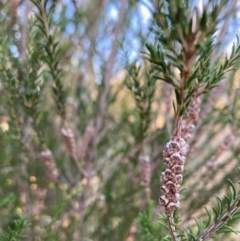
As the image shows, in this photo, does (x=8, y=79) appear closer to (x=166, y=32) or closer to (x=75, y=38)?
(x=166, y=32)

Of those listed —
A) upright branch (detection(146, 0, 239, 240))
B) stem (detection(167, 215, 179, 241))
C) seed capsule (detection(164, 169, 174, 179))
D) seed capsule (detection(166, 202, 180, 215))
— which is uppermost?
upright branch (detection(146, 0, 239, 240))

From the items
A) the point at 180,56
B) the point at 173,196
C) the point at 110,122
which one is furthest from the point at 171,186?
the point at 110,122

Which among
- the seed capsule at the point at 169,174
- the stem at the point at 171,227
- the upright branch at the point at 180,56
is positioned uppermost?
the upright branch at the point at 180,56

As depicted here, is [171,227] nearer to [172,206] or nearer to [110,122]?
[172,206]

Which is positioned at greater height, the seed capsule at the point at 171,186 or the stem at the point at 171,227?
the seed capsule at the point at 171,186

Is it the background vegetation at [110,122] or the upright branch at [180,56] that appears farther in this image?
the background vegetation at [110,122]

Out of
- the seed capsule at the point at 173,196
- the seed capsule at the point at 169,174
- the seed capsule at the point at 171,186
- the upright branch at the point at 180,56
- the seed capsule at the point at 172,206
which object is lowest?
the seed capsule at the point at 172,206

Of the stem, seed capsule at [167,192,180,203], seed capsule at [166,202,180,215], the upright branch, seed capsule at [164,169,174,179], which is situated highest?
the upright branch

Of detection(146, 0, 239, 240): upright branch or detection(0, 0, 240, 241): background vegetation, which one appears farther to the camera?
detection(0, 0, 240, 241): background vegetation

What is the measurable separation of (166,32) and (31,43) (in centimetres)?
36

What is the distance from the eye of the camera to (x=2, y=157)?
0.78m

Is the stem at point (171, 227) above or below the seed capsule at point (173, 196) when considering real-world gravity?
below

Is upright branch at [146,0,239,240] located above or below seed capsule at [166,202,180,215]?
above

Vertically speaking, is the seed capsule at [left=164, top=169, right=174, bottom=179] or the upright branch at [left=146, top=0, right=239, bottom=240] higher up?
the upright branch at [left=146, top=0, right=239, bottom=240]
